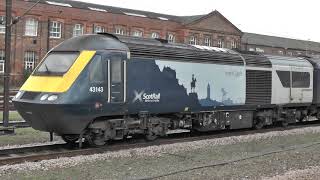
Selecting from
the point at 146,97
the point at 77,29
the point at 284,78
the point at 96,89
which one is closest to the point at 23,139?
the point at 96,89

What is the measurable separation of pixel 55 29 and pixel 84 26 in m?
3.73

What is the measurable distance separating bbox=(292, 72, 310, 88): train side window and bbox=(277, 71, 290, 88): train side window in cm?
41

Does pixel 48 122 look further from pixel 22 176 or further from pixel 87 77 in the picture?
pixel 22 176

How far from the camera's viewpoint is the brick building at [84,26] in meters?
54.8

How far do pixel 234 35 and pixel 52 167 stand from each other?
229ft

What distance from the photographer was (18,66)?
2143 inches

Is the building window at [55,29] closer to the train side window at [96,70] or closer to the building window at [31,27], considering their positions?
the building window at [31,27]

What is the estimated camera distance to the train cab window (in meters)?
13.7

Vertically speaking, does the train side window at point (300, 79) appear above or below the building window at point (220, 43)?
below

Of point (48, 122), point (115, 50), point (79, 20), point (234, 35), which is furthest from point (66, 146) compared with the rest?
point (234, 35)

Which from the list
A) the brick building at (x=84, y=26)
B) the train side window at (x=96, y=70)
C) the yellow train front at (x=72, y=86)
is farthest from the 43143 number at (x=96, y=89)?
the brick building at (x=84, y=26)

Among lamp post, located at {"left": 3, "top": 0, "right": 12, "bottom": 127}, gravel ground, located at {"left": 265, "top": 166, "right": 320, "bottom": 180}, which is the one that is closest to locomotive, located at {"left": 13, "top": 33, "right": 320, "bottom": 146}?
lamp post, located at {"left": 3, "top": 0, "right": 12, "bottom": 127}

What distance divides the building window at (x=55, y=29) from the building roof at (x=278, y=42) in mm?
34353

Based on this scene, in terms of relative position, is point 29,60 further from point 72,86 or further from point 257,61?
point 72,86
